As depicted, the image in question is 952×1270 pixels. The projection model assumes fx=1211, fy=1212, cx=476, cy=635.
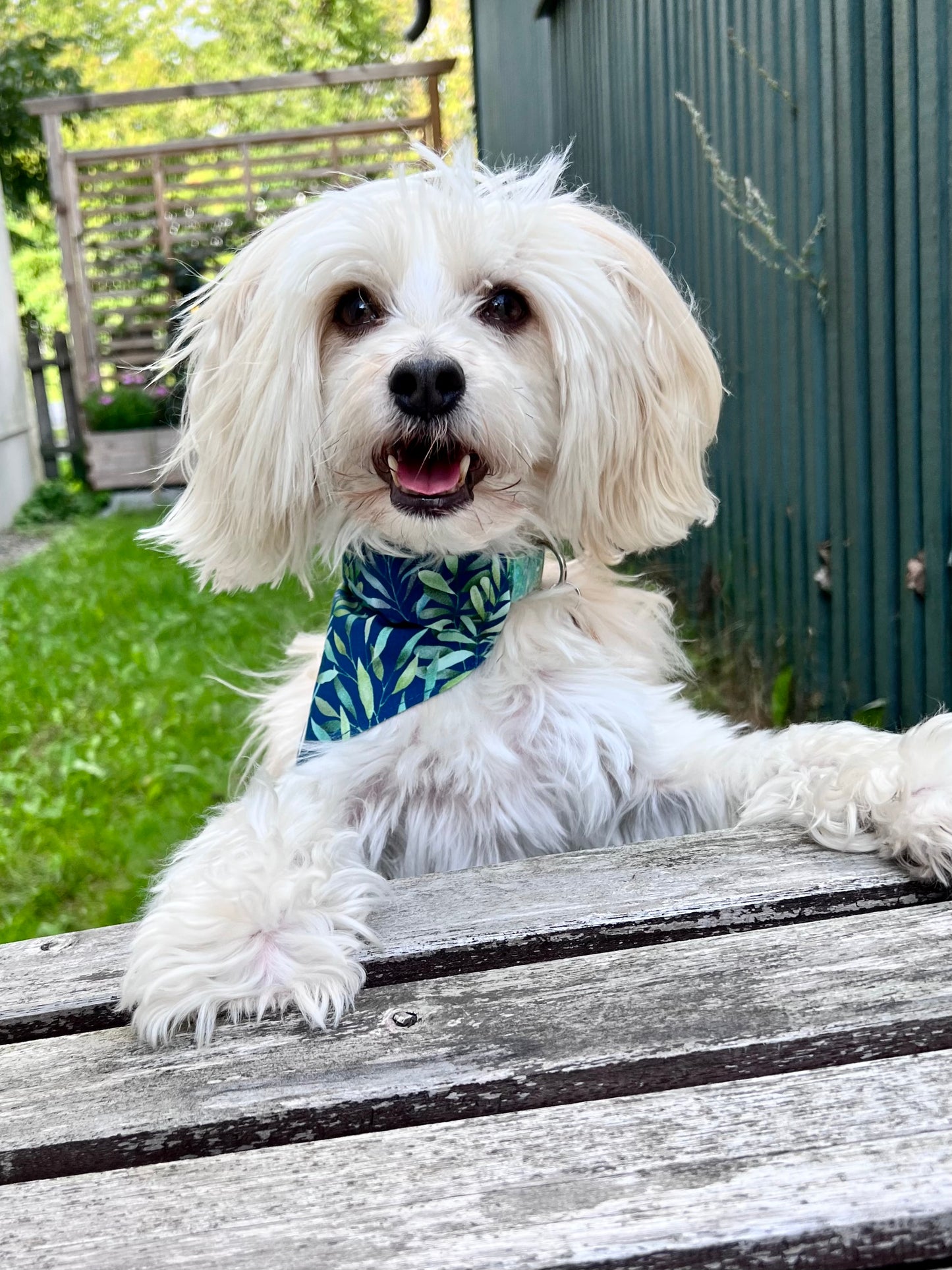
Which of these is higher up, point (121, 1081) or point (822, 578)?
point (121, 1081)

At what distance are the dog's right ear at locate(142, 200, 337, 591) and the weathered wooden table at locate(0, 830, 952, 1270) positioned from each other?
78cm

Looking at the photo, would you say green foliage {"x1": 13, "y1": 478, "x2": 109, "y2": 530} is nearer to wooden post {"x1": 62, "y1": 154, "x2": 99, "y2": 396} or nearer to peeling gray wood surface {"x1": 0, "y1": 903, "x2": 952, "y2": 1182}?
wooden post {"x1": 62, "y1": 154, "x2": 99, "y2": 396}

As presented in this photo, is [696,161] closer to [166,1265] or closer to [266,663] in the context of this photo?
[266,663]

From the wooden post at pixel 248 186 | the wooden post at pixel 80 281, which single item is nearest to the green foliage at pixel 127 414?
the wooden post at pixel 80 281

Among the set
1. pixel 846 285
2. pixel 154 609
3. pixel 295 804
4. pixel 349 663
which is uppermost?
pixel 846 285

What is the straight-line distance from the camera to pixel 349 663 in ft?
6.24

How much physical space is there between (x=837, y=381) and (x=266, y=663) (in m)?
2.67

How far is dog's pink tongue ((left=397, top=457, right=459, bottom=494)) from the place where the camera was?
6.07 feet

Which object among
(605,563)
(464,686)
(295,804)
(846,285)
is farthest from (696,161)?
(295,804)

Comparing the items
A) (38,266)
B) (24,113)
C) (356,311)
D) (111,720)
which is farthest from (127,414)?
(38,266)

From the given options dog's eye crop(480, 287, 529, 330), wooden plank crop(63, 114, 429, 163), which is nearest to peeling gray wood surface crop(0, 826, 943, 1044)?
dog's eye crop(480, 287, 529, 330)

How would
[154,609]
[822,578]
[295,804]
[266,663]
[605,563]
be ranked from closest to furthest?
[295,804]
[605,563]
[822,578]
[266,663]
[154,609]

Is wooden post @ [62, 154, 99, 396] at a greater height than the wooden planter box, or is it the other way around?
wooden post @ [62, 154, 99, 396]

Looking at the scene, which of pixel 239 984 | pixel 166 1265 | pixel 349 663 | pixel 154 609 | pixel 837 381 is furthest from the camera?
pixel 154 609
